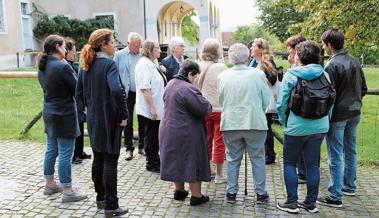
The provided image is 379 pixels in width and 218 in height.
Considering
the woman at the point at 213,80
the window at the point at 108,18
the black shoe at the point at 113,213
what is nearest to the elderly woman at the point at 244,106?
the woman at the point at 213,80

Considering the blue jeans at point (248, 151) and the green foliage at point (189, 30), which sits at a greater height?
the green foliage at point (189, 30)

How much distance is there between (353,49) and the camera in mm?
9469

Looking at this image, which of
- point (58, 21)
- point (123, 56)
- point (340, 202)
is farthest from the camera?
point (58, 21)

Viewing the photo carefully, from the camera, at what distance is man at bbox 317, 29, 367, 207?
4.97 metres

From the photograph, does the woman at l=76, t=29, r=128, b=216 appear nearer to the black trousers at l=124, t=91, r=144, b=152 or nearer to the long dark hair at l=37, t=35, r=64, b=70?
the long dark hair at l=37, t=35, r=64, b=70

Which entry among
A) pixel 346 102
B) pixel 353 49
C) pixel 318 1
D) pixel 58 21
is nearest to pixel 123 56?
pixel 346 102

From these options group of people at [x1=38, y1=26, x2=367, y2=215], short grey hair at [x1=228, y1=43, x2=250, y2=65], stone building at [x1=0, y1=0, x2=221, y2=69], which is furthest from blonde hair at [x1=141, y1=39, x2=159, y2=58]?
stone building at [x1=0, y1=0, x2=221, y2=69]

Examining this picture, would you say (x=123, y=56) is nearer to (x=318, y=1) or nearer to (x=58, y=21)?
(x=318, y=1)

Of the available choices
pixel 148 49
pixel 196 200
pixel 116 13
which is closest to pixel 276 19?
pixel 116 13

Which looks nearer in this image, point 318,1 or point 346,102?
point 346,102

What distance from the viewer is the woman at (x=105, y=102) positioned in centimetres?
464

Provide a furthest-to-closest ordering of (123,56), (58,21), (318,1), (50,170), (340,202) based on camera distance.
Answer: (58,21) → (318,1) → (123,56) → (50,170) → (340,202)

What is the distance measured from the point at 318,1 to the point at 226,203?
5.38 metres

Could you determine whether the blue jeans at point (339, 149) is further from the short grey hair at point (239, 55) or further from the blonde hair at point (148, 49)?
the blonde hair at point (148, 49)
